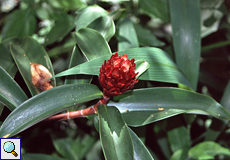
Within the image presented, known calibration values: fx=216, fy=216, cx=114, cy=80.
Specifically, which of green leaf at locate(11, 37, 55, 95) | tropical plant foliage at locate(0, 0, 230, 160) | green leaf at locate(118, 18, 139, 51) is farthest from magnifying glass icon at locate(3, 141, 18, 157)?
green leaf at locate(118, 18, 139, 51)

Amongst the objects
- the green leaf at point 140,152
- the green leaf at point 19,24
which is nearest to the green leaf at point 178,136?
the green leaf at point 140,152

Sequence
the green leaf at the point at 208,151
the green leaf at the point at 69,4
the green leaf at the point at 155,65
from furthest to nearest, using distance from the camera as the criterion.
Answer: the green leaf at the point at 69,4
the green leaf at the point at 208,151
the green leaf at the point at 155,65

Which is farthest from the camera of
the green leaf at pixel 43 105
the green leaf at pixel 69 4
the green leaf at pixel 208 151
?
the green leaf at pixel 69 4

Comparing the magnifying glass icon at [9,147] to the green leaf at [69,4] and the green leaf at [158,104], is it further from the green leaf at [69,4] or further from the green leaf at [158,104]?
the green leaf at [69,4]

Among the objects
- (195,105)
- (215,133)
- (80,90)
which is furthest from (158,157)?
(80,90)

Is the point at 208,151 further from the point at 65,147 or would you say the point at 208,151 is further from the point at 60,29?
the point at 60,29

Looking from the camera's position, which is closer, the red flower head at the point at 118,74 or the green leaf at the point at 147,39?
the red flower head at the point at 118,74

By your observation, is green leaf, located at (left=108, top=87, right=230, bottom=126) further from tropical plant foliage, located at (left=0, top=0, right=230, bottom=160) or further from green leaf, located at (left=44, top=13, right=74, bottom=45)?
green leaf, located at (left=44, top=13, right=74, bottom=45)

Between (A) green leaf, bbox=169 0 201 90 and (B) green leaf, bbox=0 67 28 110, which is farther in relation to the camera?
(A) green leaf, bbox=169 0 201 90
